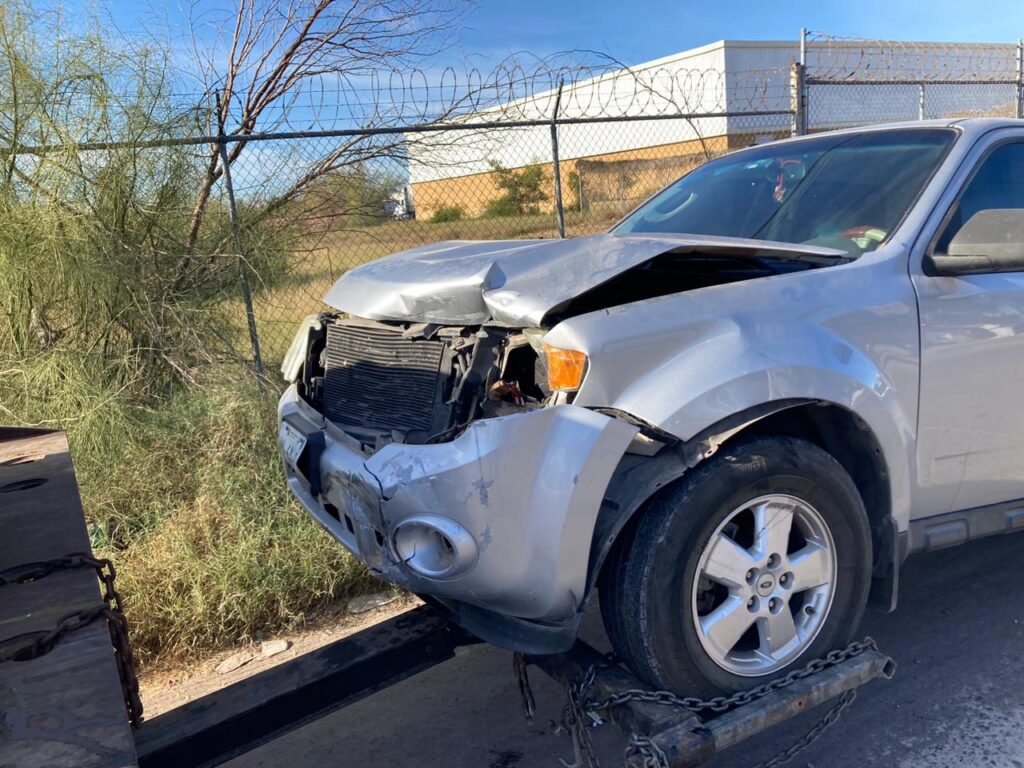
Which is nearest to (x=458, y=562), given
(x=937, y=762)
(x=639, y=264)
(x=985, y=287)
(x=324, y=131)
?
(x=639, y=264)

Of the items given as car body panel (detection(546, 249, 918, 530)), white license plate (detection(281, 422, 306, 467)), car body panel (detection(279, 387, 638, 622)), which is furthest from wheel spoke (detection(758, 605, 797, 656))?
white license plate (detection(281, 422, 306, 467))

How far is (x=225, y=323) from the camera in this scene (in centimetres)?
589

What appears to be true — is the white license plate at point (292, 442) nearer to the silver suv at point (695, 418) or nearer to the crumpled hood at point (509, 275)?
the silver suv at point (695, 418)

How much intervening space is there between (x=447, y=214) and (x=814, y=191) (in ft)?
19.9

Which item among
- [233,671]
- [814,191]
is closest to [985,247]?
[814,191]

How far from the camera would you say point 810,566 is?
8.61 feet

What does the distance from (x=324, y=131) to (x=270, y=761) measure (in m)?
4.42

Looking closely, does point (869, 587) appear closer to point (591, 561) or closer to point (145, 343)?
point (591, 561)

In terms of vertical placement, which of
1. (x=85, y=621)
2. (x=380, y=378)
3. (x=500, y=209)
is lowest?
(x=85, y=621)

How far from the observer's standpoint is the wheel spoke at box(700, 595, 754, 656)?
2.51m

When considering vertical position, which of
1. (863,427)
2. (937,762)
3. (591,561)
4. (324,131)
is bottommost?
(937,762)

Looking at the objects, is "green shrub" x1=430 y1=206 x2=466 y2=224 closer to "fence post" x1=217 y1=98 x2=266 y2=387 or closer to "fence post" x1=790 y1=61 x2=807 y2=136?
"fence post" x1=217 y1=98 x2=266 y2=387

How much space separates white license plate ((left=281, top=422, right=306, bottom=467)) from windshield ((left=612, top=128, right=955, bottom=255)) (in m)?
1.89

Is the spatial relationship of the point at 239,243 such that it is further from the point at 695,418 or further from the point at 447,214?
the point at 695,418
